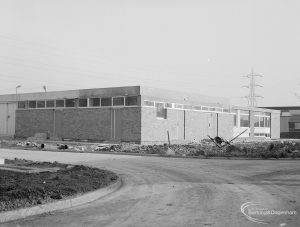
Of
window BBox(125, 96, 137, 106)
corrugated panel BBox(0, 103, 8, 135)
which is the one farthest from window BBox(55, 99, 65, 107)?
corrugated panel BBox(0, 103, 8, 135)

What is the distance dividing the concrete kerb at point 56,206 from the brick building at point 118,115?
2771 centimetres

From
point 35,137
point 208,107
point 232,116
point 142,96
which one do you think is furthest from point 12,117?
point 232,116

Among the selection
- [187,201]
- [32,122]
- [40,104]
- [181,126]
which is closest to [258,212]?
[187,201]

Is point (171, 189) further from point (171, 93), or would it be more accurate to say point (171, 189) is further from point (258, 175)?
point (171, 93)

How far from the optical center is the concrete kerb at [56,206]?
8.25 metres

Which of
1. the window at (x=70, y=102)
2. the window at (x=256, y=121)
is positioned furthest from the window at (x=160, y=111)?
the window at (x=256, y=121)

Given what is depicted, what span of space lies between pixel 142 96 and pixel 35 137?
559 inches

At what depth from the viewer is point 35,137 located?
1825 inches

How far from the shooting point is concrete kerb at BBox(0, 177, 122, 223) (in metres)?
8.25

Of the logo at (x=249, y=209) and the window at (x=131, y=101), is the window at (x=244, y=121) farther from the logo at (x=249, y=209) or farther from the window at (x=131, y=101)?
the logo at (x=249, y=209)

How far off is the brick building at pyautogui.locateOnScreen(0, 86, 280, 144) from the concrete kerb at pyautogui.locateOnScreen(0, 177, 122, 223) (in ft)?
90.9

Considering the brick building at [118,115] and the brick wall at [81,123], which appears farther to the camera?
the brick building at [118,115]

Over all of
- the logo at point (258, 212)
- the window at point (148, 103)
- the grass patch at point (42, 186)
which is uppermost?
the window at point (148, 103)

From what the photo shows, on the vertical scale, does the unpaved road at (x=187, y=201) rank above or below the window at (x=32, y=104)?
below
